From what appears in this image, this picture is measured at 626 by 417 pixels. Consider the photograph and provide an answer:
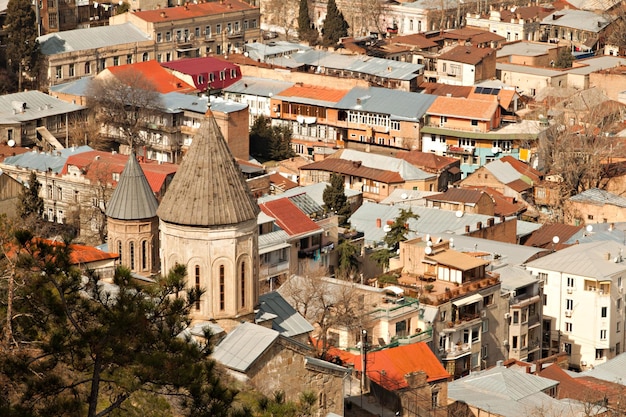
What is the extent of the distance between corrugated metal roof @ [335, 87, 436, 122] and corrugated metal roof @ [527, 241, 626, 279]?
23.9m

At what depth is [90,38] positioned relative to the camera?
88.9 m

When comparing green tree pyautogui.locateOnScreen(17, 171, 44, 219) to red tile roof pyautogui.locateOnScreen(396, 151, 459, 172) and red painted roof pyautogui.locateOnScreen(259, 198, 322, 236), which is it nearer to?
red painted roof pyautogui.locateOnScreen(259, 198, 322, 236)

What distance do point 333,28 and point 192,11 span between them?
8873mm

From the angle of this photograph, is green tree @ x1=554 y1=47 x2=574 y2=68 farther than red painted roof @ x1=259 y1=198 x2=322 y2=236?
Yes

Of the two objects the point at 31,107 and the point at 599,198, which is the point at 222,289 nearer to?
the point at 599,198

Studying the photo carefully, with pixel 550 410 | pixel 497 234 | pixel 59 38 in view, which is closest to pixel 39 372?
pixel 550 410

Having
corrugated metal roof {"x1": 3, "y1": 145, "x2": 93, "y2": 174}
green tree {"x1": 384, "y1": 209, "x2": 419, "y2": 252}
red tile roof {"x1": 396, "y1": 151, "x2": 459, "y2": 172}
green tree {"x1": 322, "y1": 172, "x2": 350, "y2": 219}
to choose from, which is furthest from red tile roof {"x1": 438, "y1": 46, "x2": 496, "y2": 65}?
green tree {"x1": 384, "y1": 209, "x2": 419, "y2": 252}

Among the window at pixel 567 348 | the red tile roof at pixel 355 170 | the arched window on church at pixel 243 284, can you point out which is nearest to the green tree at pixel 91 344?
the arched window on church at pixel 243 284

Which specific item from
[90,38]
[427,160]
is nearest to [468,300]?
[427,160]

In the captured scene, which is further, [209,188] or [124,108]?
[124,108]

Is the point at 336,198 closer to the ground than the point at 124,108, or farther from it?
closer to the ground

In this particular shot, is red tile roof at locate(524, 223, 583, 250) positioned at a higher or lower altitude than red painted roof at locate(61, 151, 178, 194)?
lower

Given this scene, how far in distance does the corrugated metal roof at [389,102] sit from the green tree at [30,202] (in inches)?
871

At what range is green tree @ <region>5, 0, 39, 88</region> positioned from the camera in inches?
3312
